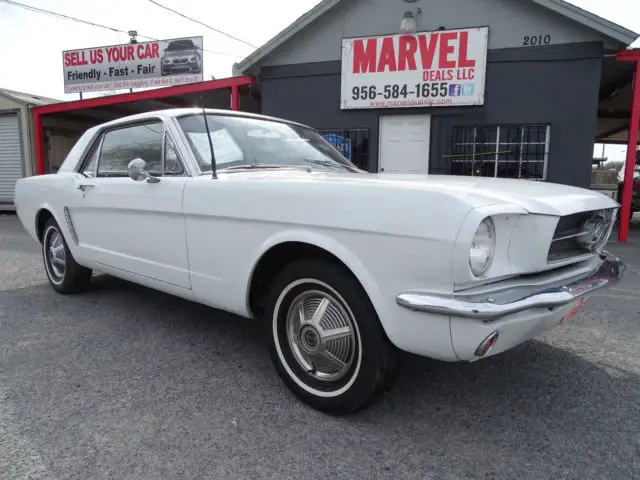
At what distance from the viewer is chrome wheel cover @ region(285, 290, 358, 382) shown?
2.28m

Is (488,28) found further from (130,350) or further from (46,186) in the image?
(130,350)

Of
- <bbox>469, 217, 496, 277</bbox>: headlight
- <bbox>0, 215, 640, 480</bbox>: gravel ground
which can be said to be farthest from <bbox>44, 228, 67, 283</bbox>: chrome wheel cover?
<bbox>469, 217, 496, 277</bbox>: headlight

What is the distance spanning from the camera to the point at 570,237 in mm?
2322

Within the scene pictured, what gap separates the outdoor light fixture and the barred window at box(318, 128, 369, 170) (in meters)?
2.10

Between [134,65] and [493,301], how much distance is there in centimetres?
1590

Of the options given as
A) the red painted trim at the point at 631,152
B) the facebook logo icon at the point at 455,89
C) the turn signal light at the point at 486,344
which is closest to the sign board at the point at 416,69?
the facebook logo icon at the point at 455,89

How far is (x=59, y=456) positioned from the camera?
199 centimetres

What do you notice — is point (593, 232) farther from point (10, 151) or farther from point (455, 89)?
point (10, 151)

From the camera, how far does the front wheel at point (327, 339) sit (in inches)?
83.4

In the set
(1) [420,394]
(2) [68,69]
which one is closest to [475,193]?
(1) [420,394]

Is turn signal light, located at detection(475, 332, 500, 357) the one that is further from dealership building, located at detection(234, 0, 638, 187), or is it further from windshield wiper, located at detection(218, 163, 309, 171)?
dealership building, located at detection(234, 0, 638, 187)

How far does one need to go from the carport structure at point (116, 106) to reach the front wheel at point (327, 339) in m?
9.46

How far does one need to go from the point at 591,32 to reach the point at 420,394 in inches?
340

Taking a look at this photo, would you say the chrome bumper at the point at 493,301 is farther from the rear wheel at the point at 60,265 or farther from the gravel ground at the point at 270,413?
the rear wheel at the point at 60,265
